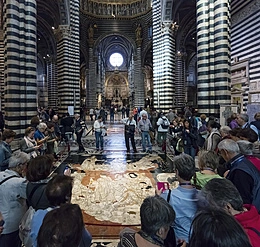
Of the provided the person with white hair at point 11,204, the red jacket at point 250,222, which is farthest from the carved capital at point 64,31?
the red jacket at point 250,222

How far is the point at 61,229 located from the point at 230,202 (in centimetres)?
118

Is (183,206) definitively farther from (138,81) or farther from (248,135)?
(138,81)

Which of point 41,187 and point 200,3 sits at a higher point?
point 200,3

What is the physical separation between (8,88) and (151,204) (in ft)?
32.7

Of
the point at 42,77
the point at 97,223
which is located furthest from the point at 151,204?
the point at 42,77

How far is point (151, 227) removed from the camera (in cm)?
171

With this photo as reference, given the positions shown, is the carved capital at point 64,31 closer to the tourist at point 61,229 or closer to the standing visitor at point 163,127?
the standing visitor at point 163,127

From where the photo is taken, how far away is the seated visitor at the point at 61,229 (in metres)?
1.43

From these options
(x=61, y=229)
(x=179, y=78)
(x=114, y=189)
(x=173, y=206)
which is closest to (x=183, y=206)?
(x=173, y=206)

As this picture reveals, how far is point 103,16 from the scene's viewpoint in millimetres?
33156

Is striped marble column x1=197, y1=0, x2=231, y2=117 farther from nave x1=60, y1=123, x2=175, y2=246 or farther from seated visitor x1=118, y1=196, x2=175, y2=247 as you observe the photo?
seated visitor x1=118, y1=196, x2=175, y2=247

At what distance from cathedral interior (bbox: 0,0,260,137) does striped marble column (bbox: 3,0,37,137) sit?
0.12 feet

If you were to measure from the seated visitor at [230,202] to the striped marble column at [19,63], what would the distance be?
32.5 feet

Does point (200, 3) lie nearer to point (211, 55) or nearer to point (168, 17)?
point (211, 55)
